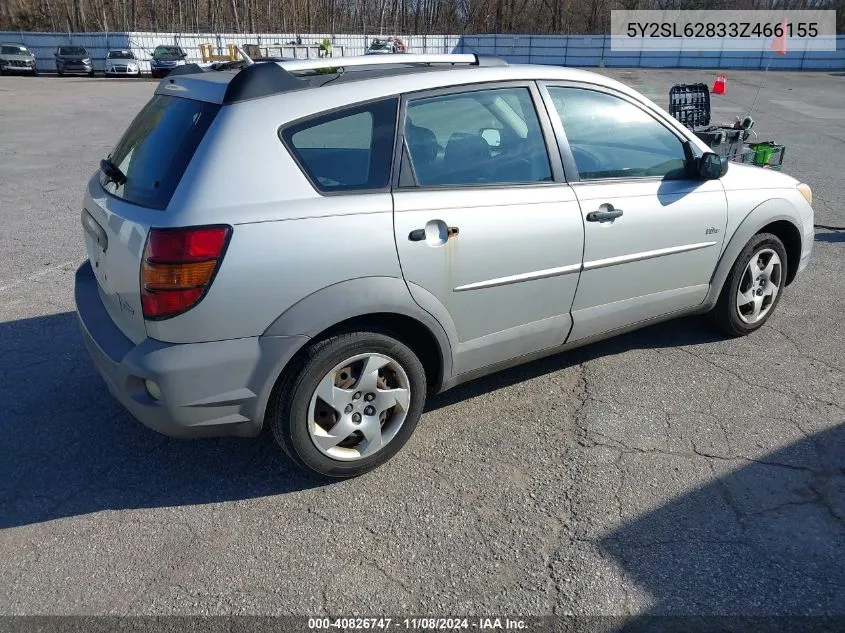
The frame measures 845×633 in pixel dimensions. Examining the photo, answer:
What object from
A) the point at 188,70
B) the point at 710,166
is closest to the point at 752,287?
the point at 710,166

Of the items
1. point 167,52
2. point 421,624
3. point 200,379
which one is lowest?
point 421,624

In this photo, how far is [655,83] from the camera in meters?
29.6

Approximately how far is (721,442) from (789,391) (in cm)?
81

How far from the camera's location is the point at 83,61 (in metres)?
33.3

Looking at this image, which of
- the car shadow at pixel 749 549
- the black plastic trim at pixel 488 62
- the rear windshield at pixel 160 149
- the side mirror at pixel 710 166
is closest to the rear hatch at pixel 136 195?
the rear windshield at pixel 160 149

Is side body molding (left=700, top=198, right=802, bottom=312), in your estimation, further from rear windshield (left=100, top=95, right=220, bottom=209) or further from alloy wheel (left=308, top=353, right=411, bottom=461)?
rear windshield (left=100, top=95, right=220, bottom=209)

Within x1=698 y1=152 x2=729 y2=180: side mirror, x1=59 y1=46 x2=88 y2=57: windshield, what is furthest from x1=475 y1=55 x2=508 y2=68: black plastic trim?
x1=59 y1=46 x2=88 y2=57: windshield

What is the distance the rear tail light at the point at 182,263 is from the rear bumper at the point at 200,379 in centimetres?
19

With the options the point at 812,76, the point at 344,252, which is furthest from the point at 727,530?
the point at 812,76

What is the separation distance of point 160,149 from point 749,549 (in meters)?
2.99

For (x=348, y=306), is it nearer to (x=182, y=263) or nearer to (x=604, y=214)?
(x=182, y=263)

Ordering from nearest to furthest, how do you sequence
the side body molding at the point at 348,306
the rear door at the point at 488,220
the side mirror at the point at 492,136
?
the side body molding at the point at 348,306, the rear door at the point at 488,220, the side mirror at the point at 492,136

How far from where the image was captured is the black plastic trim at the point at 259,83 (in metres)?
2.84

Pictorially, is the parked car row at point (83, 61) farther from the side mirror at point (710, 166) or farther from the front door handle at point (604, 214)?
the front door handle at point (604, 214)
